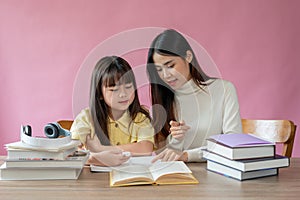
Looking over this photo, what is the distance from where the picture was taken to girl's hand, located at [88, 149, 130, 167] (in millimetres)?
1274

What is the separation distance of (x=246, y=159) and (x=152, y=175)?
0.27 metres

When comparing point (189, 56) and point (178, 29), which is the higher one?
point (178, 29)

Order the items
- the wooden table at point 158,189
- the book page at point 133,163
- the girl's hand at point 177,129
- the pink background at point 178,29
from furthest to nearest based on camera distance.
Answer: the pink background at point 178,29 < the girl's hand at point 177,129 < the book page at point 133,163 < the wooden table at point 158,189

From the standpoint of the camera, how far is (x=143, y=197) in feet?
3.35

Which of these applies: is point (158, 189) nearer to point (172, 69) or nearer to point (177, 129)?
point (177, 129)

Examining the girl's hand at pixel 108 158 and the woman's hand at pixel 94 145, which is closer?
the girl's hand at pixel 108 158

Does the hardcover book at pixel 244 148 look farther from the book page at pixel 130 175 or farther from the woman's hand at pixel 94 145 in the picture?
the woman's hand at pixel 94 145

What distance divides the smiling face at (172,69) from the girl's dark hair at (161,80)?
2 centimetres

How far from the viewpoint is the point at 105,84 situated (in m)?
1.40

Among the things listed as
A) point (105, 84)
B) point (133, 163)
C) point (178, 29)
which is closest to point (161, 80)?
point (105, 84)

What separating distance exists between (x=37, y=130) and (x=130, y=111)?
1.12m

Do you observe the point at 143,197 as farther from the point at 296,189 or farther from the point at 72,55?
the point at 72,55

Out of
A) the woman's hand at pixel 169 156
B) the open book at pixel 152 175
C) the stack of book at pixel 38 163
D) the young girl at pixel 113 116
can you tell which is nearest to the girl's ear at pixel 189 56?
the young girl at pixel 113 116

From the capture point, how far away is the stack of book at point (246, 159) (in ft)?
3.83
